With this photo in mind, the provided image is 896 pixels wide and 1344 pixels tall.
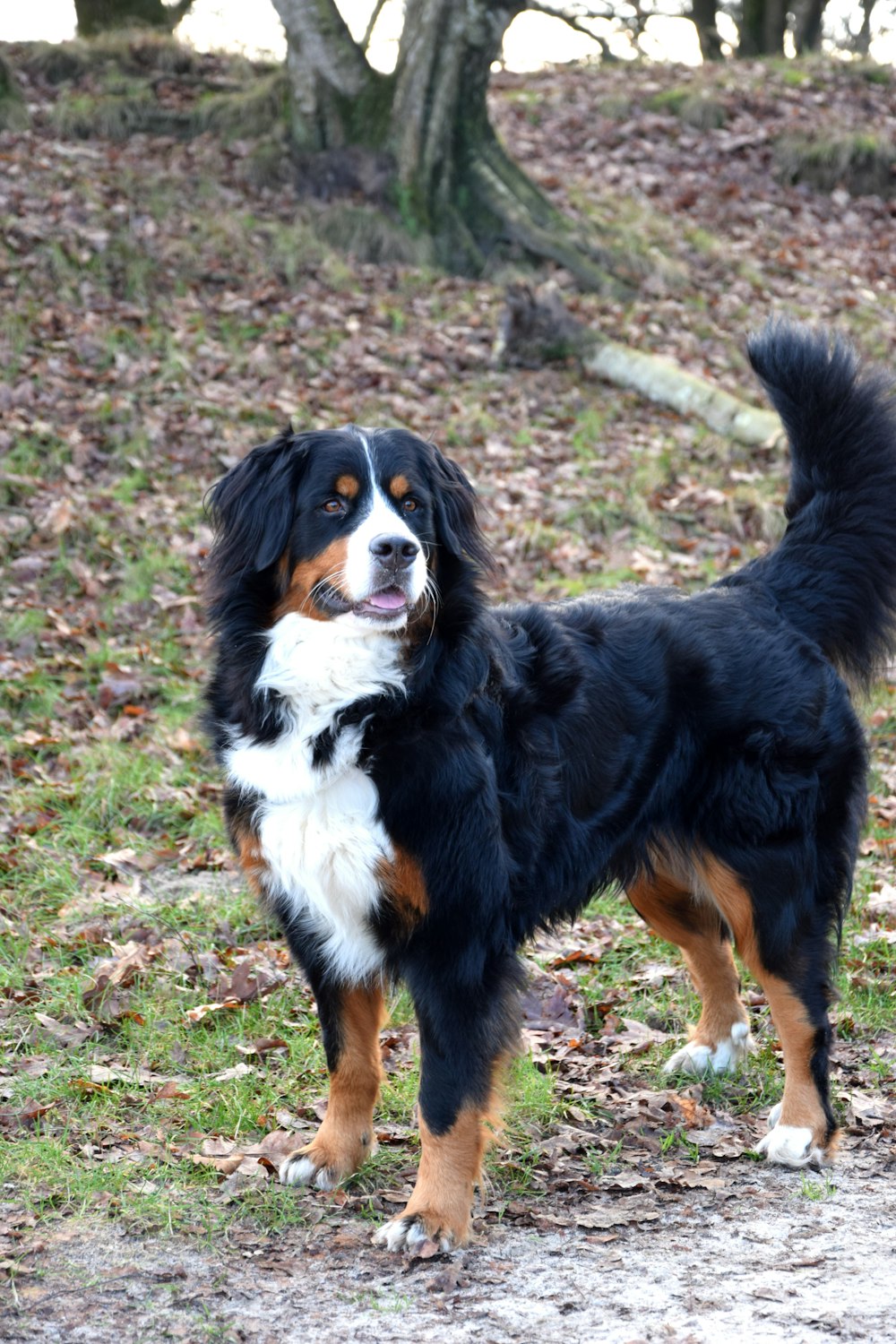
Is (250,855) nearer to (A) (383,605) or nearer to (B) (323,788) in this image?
(B) (323,788)

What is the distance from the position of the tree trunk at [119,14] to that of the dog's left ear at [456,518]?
12.6 meters

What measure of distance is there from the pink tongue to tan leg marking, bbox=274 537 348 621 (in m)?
0.10

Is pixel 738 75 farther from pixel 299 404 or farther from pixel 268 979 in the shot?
pixel 268 979

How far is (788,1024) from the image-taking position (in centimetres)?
389

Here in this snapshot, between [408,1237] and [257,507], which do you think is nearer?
[408,1237]

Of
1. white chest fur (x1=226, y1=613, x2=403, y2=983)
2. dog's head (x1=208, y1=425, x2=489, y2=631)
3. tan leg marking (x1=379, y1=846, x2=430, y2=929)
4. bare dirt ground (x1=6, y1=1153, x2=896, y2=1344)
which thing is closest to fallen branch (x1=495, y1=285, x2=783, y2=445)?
dog's head (x1=208, y1=425, x2=489, y2=631)

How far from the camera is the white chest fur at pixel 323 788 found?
11.0 feet

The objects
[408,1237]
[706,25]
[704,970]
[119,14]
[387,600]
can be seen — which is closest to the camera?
[408,1237]

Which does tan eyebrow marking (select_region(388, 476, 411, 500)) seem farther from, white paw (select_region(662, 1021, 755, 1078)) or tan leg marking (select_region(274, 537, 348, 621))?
white paw (select_region(662, 1021, 755, 1078))

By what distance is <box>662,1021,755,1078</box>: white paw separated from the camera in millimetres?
4316

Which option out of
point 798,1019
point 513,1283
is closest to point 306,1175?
point 513,1283

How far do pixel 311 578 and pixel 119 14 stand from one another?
13.9 m

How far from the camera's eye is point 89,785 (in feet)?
19.4

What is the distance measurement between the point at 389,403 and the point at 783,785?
6224mm
